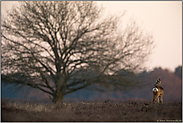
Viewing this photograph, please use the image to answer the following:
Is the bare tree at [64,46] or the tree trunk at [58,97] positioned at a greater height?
the bare tree at [64,46]

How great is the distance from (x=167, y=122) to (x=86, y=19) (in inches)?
384

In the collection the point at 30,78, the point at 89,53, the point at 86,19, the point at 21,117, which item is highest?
the point at 86,19

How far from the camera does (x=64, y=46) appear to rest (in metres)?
13.1

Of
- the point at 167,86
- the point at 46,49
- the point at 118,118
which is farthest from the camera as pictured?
the point at 167,86

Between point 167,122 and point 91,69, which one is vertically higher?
point 91,69

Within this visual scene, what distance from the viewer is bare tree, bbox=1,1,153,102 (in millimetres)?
12242

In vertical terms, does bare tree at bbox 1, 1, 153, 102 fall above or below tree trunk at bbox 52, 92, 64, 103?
above

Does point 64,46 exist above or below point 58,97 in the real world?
above

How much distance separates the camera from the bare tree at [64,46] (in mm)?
12242

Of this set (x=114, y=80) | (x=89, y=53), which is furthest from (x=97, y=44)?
(x=114, y=80)

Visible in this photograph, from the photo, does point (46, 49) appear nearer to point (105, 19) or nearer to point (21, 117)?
point (105, 19)

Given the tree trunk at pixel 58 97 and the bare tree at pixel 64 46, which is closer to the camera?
the bare tree at pixel 64 46

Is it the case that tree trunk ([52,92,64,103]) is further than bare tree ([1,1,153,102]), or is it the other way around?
tree trunk ([52,92,64,103])

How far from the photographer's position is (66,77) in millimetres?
12273
